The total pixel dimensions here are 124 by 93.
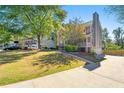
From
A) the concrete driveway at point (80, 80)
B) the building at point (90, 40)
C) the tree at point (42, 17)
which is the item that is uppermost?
the tree at point (42, 17)

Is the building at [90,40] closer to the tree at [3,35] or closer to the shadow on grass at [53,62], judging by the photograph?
the shadow on grass at [53,62]

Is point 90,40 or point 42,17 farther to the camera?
point 42,17

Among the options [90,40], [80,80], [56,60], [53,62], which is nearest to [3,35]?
[90,40]

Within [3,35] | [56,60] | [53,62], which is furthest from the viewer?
[3,35]

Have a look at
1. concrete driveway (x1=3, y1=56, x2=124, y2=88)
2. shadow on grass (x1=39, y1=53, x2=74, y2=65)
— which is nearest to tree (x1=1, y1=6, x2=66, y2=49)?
shadow on grass (x1=39, y1=53, x2=74, y2=65)

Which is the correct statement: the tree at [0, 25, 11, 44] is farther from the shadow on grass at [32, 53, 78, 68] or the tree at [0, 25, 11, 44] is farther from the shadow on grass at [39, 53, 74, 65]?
the shadow on grass at [32, 53, 78, 68]

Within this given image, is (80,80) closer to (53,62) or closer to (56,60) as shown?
(53,62)

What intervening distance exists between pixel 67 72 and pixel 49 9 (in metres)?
14.2

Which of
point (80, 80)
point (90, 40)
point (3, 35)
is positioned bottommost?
point (80, 80)

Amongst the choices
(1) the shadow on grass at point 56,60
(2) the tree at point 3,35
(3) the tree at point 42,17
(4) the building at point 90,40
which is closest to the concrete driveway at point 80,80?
(1) the shadow on grass at point 56,60

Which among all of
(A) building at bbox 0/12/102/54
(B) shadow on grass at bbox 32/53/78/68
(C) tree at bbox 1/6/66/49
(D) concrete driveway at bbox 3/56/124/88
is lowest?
(D) concrete driveway at bbox 3/56/124/88

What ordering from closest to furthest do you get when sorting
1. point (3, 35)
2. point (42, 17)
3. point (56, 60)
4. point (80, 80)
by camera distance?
point (80, 80) → point (56, 60) → point (42, 17) → point (3, 35)

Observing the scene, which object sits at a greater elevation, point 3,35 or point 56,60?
point 3,35
